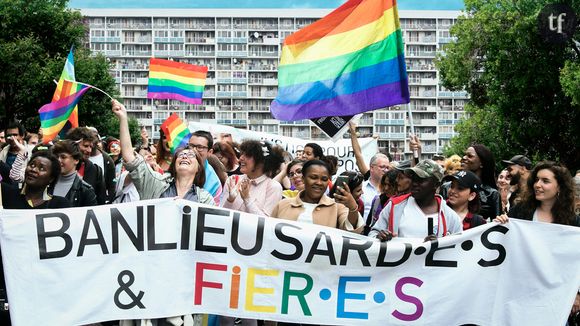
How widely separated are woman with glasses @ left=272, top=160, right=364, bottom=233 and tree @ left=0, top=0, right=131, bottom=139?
31803mm

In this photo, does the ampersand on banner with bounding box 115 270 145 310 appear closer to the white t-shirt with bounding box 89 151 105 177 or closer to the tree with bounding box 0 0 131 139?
the white t-shirt with bounding box 89 151 105 177

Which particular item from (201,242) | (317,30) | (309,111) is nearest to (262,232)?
(201,242)

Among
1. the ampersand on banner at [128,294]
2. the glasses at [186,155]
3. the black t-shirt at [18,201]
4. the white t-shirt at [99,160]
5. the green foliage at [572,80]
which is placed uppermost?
the green foliage at [572,80]

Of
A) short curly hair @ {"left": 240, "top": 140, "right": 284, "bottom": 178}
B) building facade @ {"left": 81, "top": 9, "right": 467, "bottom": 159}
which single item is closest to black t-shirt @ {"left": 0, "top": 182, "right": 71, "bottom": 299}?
short curly hair @ {"left": 240, "top": 140, "right": 284, "bottom": 178}

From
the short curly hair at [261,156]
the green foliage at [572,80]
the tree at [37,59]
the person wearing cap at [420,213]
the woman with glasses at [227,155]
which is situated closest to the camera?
the person wearing cap at [420,213]

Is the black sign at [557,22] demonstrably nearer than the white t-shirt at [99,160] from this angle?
No

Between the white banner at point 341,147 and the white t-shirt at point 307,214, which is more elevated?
the white banner at point 341,147

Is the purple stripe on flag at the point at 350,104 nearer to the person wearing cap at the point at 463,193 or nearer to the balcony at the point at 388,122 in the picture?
the person wearing cap at the point at 463,193

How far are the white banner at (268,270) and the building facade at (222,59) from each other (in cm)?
12010

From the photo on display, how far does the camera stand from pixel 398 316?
6562 millimetres

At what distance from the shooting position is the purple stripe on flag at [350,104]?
7.99m

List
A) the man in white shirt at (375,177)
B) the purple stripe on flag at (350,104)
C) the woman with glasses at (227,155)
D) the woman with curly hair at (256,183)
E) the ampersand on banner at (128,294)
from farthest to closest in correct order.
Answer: the woman with glasses at (227,155), the man in white shirt at (375,177), the purple stripe on flag at (350,104), the woman with curly hair at (256,183), the ampersand on banner at (128,294)

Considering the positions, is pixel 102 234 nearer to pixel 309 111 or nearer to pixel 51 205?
pixel 51 205

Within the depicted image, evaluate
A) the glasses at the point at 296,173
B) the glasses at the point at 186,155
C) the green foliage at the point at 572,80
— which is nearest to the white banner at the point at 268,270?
the glasses at the point at 186,155
